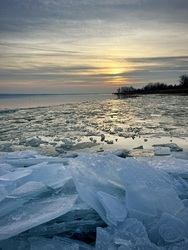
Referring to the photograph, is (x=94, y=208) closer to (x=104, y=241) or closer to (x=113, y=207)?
(x=113, y=207)

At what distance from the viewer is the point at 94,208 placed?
5.71 ft

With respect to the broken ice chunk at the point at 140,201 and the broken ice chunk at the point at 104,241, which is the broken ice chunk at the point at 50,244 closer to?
the broken ice chunk at the point at 104,241

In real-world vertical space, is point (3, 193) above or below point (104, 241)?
above

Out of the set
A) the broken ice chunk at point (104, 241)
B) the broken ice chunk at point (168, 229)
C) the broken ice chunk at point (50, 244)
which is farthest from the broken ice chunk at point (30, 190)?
the broken ice chunk at point (168, 229)

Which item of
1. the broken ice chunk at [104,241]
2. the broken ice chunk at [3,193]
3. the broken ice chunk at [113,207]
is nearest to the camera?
the broken ice chunk at [104,241]

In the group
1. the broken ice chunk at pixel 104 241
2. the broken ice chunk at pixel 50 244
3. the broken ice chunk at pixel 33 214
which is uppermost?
the broken ice chunk at pixel 33 214

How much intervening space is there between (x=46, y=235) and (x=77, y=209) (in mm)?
269

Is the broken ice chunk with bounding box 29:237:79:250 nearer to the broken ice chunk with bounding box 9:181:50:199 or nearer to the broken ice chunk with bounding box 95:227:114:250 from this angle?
the broken ice chunk with bounding box 95:227:114:250

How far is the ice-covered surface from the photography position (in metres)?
1.52

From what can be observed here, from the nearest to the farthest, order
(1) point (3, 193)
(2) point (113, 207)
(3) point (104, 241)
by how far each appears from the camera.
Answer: (3) point (104, 241) < (2) point (113, 207) < (1) point (3, 193)

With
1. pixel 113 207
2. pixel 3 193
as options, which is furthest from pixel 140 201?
pixel 3 193

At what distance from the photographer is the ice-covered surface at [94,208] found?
1523mm

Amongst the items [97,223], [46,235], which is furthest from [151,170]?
[46,235]

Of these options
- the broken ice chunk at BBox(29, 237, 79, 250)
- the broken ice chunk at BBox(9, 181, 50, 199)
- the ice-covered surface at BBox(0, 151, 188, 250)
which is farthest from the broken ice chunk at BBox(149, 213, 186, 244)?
the broken ice chunk at BBox(9, 181, 50, 199)
